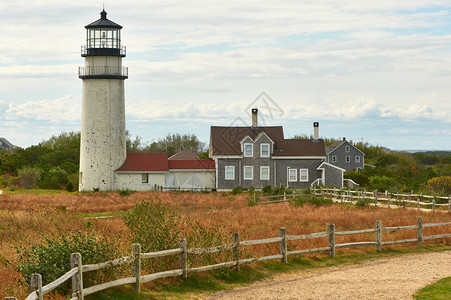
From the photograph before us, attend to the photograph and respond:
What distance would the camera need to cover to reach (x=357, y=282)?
13.4 metres

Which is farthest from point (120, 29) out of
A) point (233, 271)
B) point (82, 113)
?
point (233, 271)

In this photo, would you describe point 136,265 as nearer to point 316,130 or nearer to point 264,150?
point 264,150

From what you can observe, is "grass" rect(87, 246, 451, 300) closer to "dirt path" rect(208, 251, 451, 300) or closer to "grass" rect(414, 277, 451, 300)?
"grass" rect(414, 277, 451, 300)

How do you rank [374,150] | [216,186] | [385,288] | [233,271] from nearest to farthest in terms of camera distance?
[385,288] → [233,271] → [216,186] → [374,150]

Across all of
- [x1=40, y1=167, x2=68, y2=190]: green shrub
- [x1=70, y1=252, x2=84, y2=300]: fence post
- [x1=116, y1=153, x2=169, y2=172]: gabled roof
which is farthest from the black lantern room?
[x1=70, y1=252, x2=84, y2=300]: fence post

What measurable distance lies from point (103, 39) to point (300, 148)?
19060 mm

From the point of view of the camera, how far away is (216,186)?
161 ft

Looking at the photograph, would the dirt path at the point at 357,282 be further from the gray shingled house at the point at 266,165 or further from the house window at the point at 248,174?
the house window at the point at 248,174

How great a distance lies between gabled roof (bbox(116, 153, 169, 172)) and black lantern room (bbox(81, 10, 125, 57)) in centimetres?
867

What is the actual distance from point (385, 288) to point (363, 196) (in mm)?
22000

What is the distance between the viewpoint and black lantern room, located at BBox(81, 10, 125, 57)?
4469 centimetres

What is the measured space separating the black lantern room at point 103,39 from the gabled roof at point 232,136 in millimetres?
11238

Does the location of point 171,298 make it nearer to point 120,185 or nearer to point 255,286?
point 255,286

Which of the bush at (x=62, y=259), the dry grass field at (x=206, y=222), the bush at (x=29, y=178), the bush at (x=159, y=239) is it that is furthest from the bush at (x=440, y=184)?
the bush at (x=62, y=259)
